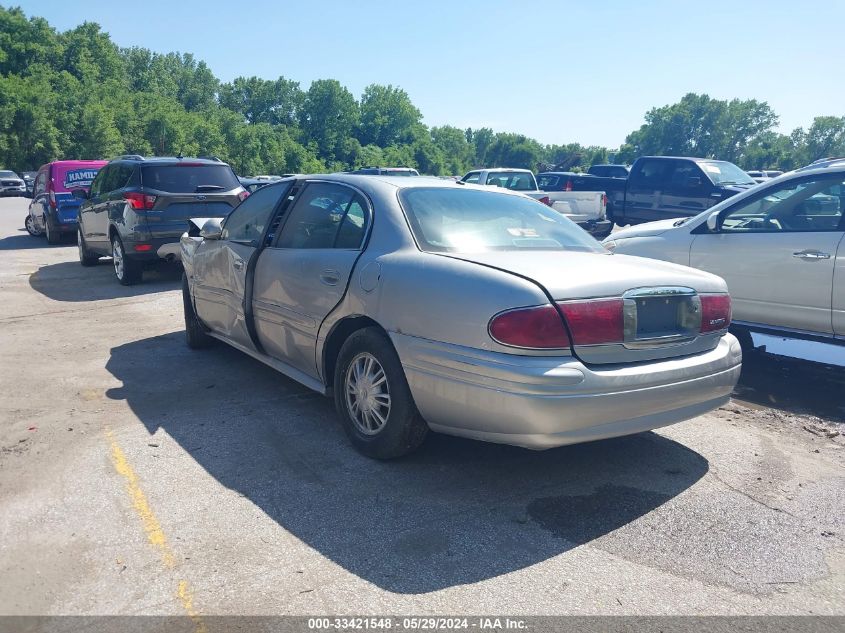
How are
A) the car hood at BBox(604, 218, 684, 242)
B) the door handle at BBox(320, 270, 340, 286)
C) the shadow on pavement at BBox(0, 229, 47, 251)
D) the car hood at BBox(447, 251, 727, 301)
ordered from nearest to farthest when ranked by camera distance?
the car hood at BBox(447, 251, 727, 301) < the door handle at BBox(320, 270, 340, 286) < the car hood at BBox(604, 218, 684, 242) < the shadow on pavement at BBox(0, 229, 47, 251)

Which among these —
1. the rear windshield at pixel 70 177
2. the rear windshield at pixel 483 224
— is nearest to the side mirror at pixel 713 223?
the rear windshield at pixel 483 224

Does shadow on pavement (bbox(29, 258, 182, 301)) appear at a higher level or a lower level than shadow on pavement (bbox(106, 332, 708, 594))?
higher

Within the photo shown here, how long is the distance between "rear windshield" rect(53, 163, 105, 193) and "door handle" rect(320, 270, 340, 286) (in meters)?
13.0

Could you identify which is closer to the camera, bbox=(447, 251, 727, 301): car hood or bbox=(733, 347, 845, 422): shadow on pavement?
bbox=(447, 251, 727, 301): car hood

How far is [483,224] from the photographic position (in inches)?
171

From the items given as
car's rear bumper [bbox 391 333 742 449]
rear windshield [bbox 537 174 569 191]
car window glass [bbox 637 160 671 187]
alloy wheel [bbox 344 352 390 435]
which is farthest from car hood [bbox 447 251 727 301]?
rear windshield [bbox 537 174 569 191]

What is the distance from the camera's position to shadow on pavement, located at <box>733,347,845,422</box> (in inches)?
210

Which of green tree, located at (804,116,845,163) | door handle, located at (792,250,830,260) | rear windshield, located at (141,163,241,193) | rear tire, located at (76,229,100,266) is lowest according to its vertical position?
rear tire, located at (76,229,100,266)

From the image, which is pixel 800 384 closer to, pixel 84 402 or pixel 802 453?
pixel 802 453

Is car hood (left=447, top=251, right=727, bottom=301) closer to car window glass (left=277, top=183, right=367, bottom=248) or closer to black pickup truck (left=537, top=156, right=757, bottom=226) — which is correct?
car window glass (left=277, top=183, right=367, bottom=248)

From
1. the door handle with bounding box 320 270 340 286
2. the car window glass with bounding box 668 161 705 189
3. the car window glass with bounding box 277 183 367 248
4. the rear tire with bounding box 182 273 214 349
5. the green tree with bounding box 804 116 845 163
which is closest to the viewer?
the door handle with bounding box 320 270 340 286

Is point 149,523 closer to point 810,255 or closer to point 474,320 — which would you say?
point 474,320

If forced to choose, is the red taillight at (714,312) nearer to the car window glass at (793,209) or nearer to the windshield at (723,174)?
the car window glass at (793,209)

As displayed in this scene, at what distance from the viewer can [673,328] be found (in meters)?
3.79
